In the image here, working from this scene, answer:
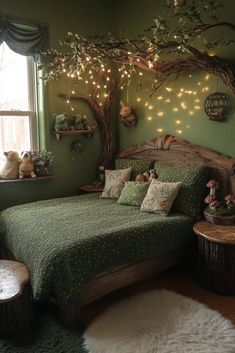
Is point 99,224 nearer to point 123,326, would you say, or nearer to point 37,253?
point 37,253

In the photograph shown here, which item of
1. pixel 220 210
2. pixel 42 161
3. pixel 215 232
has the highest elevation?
pixel 42 161

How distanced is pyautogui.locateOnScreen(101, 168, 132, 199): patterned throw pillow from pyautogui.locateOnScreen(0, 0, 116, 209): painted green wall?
0.54m

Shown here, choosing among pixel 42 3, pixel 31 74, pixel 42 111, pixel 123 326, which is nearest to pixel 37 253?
pixel 123 326

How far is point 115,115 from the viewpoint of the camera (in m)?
4.12

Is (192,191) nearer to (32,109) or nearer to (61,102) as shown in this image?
(61,102)

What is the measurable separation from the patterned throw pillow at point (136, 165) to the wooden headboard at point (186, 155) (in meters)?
0.11

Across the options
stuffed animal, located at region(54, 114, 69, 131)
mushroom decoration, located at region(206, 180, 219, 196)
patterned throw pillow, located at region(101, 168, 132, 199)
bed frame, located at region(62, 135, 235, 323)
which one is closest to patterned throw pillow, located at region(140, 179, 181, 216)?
mushroom decoration, located at region(206, 180, 219, 196)

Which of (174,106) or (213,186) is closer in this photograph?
(213,186)

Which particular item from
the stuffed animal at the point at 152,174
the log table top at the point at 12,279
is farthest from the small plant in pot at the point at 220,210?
the log table top at the point at 12,279

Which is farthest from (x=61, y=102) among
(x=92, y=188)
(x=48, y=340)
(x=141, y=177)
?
(x=48, y=340)

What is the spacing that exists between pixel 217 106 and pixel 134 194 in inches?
46.0

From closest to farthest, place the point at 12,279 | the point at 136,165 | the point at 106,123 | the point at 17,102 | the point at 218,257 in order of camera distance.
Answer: the point at 12,279
the point at 218,257
the point at 17,102
the point at 136,165
the point at 106,123

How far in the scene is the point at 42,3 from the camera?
3.38m

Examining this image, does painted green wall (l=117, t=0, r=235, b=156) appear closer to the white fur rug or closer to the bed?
the bed
